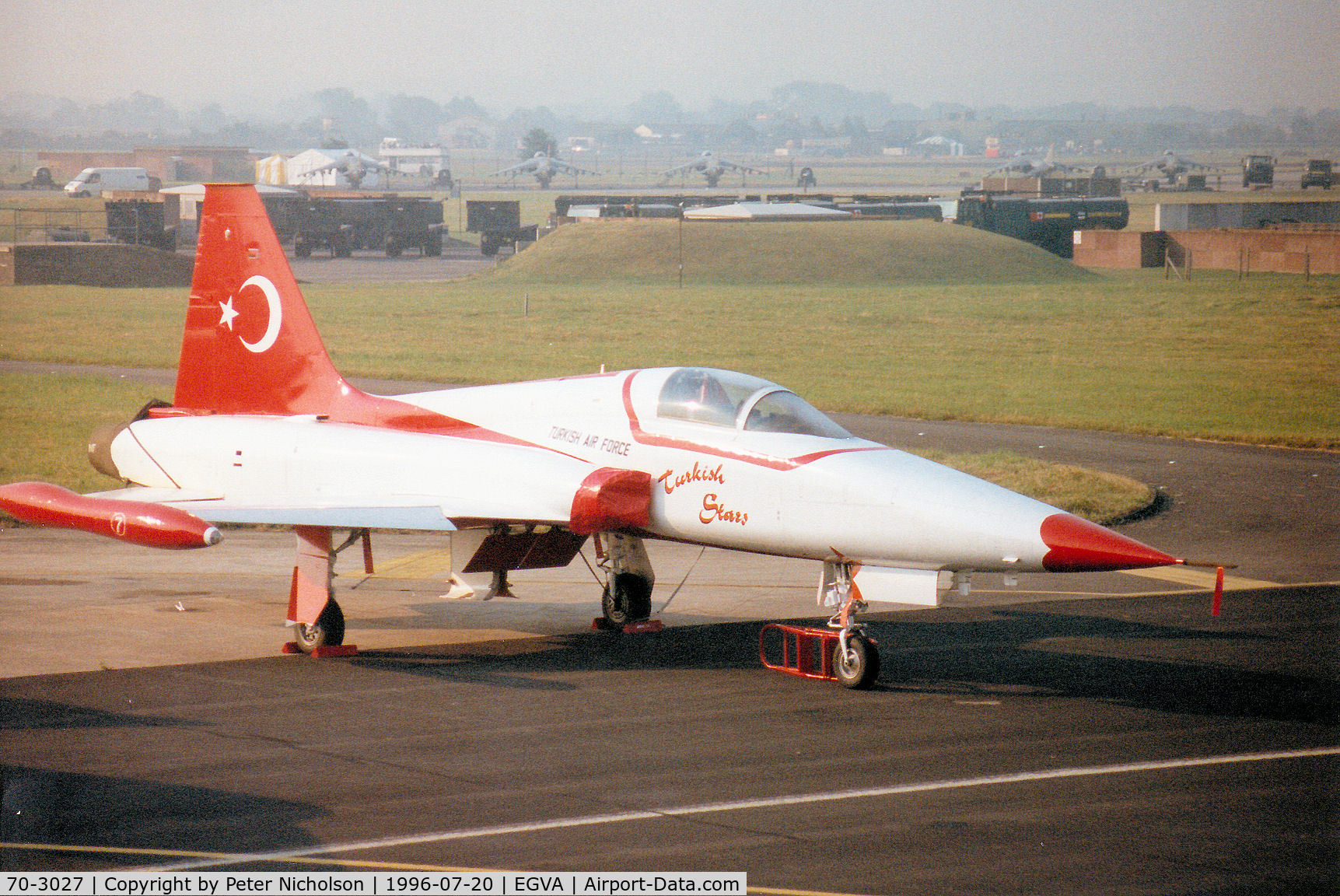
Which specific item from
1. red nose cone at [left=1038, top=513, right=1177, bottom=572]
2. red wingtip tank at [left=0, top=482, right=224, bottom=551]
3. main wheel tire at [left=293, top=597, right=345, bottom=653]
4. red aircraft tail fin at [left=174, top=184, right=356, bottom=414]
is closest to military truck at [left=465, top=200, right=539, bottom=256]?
red aircraft tail fin at [left=174, top=184, right=356, bottom=414]

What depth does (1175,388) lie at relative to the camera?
1647 inches

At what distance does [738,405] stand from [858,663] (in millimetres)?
2903

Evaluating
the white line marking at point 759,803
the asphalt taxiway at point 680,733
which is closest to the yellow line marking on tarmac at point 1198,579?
the asphalt taxiway at point 680,733

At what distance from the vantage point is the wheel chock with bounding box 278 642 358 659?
15.7m

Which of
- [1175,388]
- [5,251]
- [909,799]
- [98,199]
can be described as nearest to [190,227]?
[98,199]

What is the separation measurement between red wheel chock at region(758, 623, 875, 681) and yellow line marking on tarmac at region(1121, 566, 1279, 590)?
606cm

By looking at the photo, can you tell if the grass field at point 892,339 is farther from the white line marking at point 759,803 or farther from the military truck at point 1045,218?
the white line marking at point 759,803

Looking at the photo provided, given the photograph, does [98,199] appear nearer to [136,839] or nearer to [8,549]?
[8,549]

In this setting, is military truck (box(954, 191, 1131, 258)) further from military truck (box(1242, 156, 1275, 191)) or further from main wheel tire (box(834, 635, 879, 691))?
main wheel tire (box(834, 635, 879, 691))

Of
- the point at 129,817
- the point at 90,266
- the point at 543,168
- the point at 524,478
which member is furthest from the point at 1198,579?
the point at 543,168

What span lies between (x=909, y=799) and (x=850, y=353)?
3916cm

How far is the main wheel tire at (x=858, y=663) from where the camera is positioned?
14164 mm

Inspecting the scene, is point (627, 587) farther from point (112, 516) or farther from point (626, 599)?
point (112, 516)

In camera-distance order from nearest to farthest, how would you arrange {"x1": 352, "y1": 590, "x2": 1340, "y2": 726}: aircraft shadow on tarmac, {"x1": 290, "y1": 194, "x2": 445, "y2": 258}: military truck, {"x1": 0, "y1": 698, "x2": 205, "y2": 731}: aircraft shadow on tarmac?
{"x1": 0, "y1": 698, "x2": 205, "y2": 731}: aircraft shadow on tarmac → {"x1": 352, "y1": 590, "x2": 1340, "y2": 726}: aircraft shadow on tarmac → {"x1": 290, "y1": 194, "x2": 445, "y2": 258}: military truck
